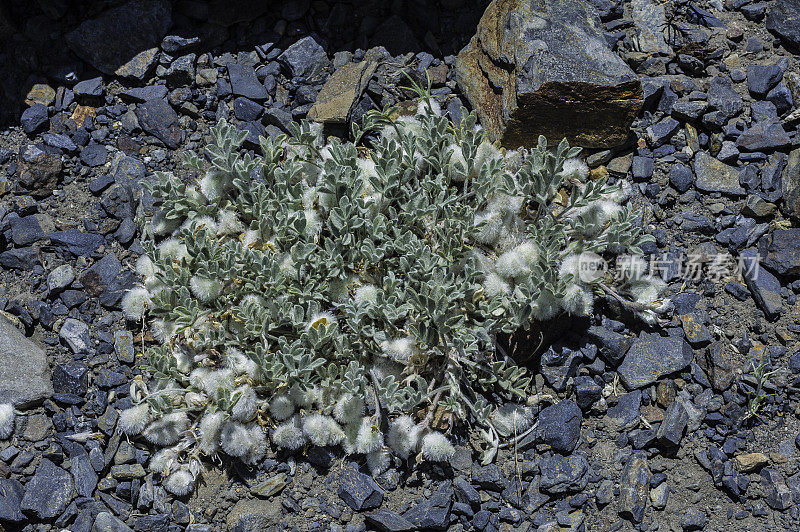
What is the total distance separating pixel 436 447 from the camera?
470 centimetres

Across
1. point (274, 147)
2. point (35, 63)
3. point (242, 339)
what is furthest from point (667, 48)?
point (35, 63)

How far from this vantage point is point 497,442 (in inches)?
192

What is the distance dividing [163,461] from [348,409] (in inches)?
50.1

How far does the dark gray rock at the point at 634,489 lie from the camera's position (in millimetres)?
4629

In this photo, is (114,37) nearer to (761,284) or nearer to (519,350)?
(519,350)

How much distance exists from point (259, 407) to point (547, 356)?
201 centimetres

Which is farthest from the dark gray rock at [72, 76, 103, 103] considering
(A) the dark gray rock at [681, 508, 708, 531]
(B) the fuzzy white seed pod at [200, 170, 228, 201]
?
(A) the dark gray rock at [681, 508, 708, 531]

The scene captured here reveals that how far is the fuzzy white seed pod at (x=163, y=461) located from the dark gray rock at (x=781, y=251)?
4.34 metres

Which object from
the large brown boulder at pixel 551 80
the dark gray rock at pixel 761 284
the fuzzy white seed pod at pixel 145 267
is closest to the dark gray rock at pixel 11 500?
the fuzzy white seed pod at pixel 145 267

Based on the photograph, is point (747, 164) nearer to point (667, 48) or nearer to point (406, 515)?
point (667, 48)

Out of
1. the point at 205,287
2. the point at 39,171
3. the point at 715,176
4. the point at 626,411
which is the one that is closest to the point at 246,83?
the point at 39,171

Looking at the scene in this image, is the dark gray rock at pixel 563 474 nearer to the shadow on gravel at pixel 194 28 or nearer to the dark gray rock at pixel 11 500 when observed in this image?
the dark gray rock at pixel 11 500

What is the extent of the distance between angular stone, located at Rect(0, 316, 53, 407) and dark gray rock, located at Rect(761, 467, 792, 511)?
4.81 meters

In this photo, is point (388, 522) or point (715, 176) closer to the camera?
point (388, 522)
